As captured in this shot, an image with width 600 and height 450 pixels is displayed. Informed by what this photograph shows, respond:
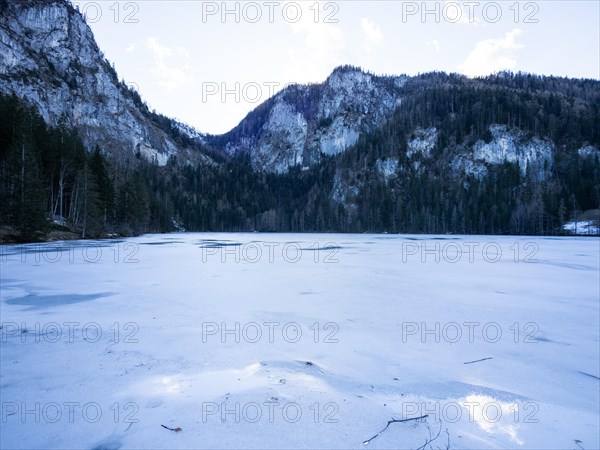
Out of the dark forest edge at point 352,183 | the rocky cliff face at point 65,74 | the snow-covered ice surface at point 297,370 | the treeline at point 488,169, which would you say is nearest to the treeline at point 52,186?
the dark forest edge at point 352,183

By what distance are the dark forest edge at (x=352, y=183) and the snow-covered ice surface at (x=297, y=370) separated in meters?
28.6

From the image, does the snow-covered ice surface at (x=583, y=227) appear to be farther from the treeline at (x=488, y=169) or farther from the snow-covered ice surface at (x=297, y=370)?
the snow-covered ice surface at (x=297, y=370)

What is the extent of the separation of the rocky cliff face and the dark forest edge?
46.5 feet

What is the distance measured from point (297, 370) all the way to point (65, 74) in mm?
131806

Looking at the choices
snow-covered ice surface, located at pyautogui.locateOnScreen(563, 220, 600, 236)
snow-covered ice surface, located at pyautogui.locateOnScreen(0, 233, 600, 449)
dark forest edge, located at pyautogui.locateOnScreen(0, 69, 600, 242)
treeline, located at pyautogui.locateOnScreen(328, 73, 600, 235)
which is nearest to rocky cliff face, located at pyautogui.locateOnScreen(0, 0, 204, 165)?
dark forest edge, located at pyautogui.locateOnScreen(0, 69, 600, 242)

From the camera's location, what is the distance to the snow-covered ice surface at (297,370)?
2.74 metres

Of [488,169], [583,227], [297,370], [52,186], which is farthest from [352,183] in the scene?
[297,370]

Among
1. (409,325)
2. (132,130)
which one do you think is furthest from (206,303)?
(132,130)

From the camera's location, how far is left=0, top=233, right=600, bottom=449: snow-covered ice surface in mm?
2736

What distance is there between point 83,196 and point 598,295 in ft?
145

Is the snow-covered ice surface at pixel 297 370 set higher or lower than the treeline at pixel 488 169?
lower

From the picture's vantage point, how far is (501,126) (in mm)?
136875

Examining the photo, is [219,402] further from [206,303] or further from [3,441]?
[206,303]

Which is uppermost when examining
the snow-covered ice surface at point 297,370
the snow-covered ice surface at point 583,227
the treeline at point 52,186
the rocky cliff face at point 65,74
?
the rocky cliff face at point 65,74
